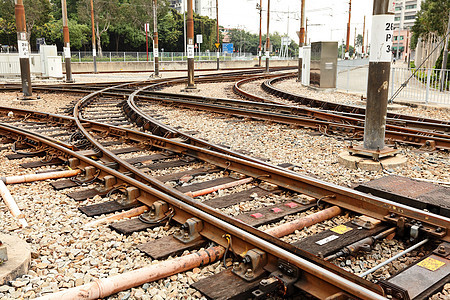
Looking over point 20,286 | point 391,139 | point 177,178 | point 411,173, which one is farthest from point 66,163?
point 391,139

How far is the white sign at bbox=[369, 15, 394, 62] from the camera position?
6.46 meters

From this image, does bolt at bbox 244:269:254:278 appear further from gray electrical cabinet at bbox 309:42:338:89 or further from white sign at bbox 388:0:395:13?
gray electrical cabinet at bbox 309:42:338:89

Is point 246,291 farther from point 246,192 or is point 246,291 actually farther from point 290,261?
point 246,192

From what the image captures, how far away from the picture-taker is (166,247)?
3566 mm

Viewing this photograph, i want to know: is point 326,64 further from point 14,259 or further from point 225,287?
point 14,259

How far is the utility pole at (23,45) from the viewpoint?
15508 mm

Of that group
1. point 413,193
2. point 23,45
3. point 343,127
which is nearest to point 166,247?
point 413,193

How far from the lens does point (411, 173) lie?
6027 millimetres

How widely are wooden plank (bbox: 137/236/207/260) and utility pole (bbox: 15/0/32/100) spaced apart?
14.1m

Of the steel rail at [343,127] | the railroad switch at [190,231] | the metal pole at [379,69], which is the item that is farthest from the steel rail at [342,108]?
the railroad switch at [190,231]

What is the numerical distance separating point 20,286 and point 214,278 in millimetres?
1362

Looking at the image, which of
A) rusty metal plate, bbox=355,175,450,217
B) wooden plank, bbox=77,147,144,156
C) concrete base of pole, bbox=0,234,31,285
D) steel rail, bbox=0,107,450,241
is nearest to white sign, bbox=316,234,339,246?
steel rail, bbox=0,107,450,241

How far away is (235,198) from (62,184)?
228 cm

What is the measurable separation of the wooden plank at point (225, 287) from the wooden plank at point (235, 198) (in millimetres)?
1461
